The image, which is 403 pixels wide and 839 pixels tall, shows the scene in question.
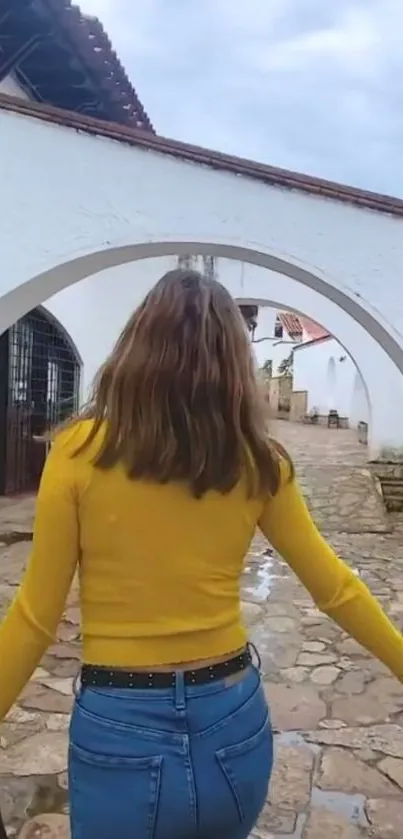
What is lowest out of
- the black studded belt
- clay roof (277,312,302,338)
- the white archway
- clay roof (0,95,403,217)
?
the black studded belt

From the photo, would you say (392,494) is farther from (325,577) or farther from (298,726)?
(325,577)

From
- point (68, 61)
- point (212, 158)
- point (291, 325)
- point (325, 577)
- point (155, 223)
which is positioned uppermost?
point (68, 61)

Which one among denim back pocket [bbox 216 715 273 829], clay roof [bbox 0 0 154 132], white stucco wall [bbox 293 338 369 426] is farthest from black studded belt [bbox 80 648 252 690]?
white stucco wall [bbox 293 338 369 426]

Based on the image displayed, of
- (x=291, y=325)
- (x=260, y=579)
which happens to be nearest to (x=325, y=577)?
(x=260, y=579)

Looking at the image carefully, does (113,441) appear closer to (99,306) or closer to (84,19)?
(84,19)

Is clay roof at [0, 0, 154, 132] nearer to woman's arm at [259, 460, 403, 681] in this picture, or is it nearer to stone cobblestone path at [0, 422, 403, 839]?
stone cobblestone path at [0, 422, 403, 839]

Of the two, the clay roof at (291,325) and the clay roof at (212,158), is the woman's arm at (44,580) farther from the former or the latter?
the clay roof at (291,325)

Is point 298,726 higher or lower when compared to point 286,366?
lower

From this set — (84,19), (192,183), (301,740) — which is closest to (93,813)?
(301,740)

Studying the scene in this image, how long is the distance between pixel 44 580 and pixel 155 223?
5.25 m

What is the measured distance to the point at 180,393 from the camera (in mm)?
1300

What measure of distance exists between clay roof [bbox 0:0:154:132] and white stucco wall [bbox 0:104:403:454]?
0.87 m

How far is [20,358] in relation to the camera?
9570 millimetres

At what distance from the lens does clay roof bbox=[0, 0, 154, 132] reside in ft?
20.9
